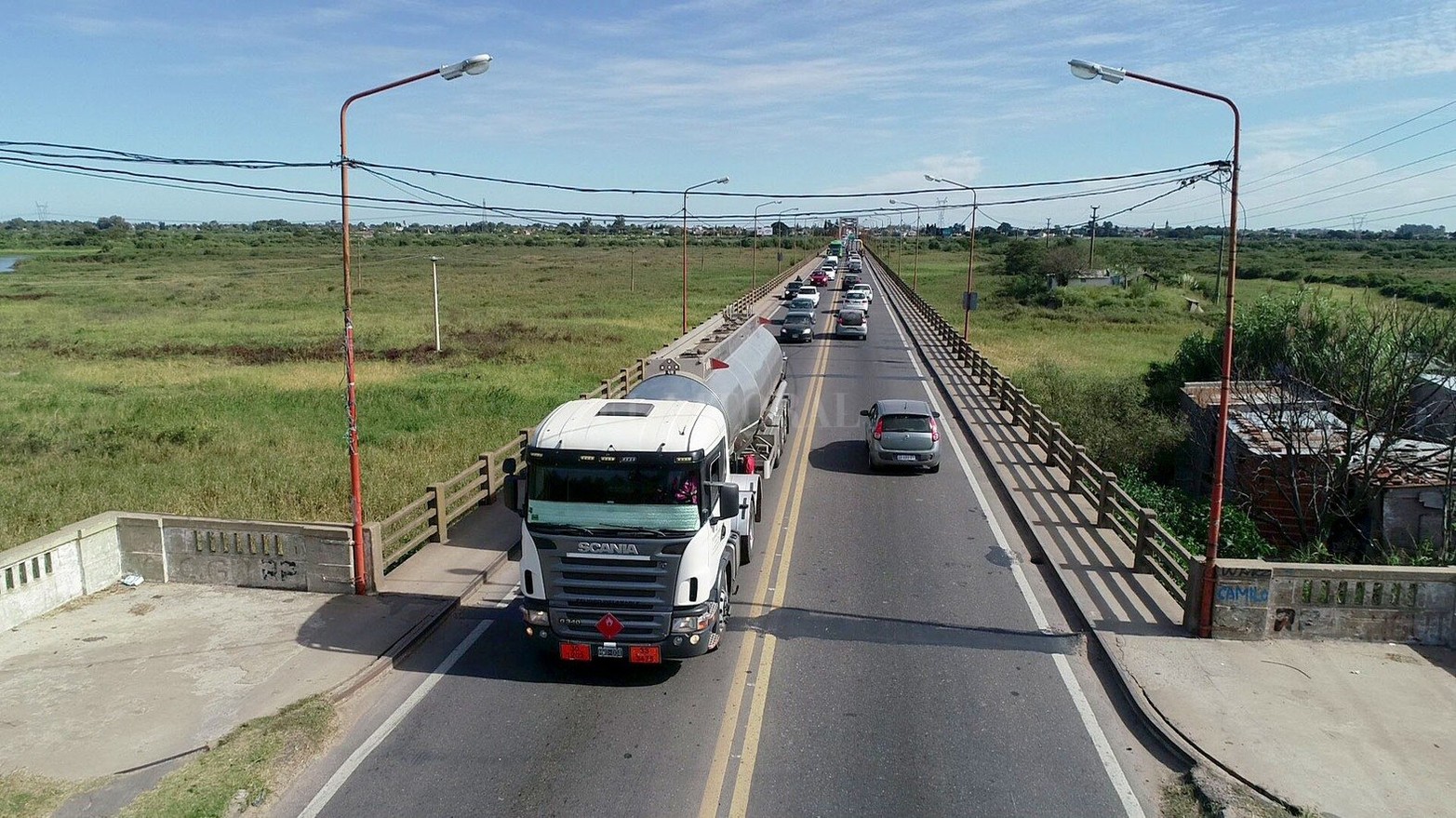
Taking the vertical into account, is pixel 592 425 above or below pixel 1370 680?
above

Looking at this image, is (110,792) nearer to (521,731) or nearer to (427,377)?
(521,731)

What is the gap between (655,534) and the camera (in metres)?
10.8

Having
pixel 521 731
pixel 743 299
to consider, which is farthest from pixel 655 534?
pixel 743 299

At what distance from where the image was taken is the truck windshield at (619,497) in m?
10.9

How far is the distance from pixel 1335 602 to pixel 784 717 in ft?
23.8

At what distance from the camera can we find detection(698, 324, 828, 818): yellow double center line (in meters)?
8.83

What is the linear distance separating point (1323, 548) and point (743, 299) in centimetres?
5078

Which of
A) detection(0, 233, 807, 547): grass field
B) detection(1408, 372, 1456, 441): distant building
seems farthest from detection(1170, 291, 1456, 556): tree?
detection(0, 233, 807, 547): grass field

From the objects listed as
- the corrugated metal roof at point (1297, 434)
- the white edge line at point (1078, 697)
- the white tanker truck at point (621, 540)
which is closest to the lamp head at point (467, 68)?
the white tanker truck at point (621, 540)

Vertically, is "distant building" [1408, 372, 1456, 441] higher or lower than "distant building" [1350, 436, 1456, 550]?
higher

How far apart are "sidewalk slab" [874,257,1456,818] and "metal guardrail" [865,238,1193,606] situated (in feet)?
1.34

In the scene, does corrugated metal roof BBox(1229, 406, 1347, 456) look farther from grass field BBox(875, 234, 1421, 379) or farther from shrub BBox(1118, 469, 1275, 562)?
grass field BBox(875, 234, 1421, 379)

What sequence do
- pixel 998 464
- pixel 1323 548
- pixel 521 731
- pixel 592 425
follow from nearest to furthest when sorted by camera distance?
pixel 521 731 → pixel 592 425 → pixel 1323 548 → pixel 998 464

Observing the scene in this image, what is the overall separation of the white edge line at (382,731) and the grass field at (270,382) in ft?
25.5
